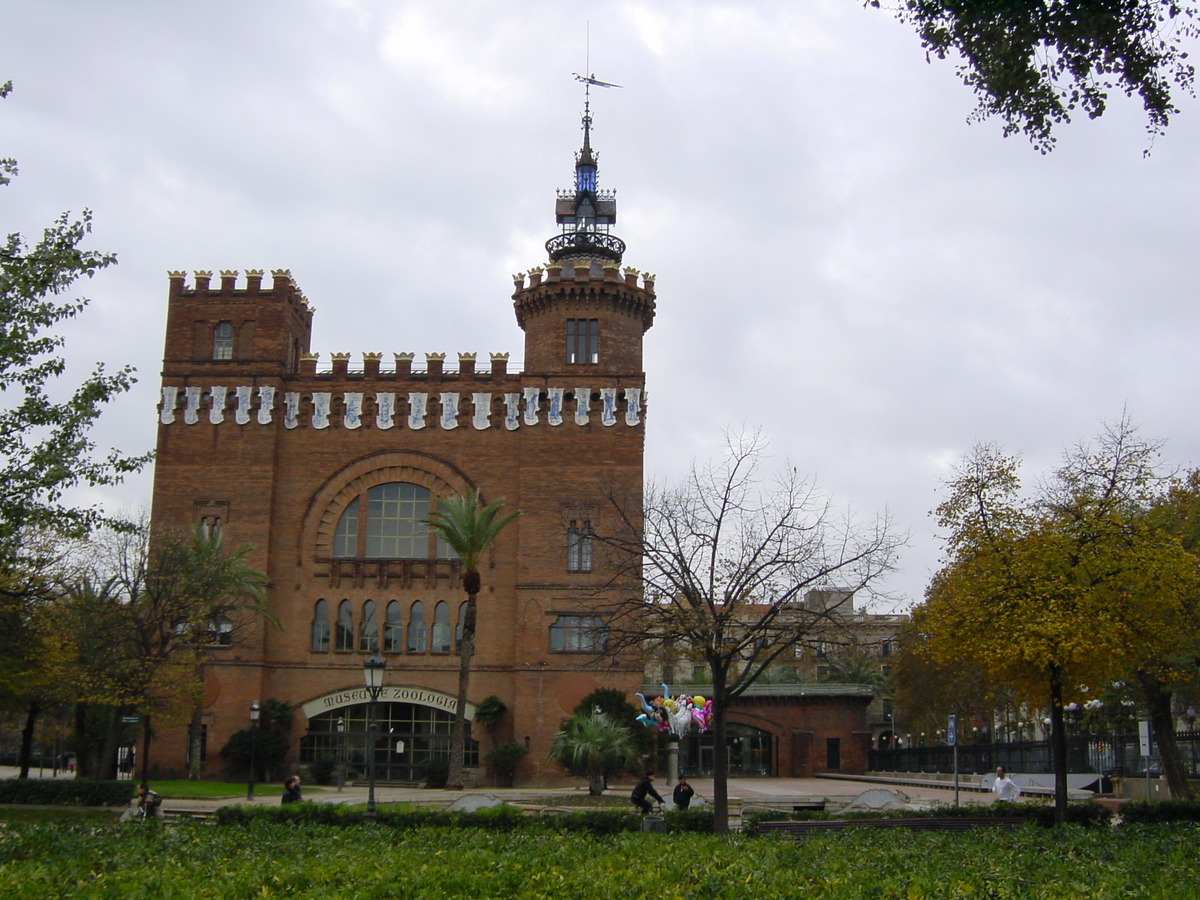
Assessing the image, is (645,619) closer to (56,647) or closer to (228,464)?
(56,647)

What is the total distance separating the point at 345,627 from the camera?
157ft

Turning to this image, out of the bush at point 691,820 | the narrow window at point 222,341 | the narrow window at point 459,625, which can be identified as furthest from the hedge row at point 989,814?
the narrow window at point 222,341

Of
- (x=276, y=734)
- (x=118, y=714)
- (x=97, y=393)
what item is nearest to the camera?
(x=97, y=393)

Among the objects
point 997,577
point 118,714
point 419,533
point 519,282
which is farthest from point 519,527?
point 997,577

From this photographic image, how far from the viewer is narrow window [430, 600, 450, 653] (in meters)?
47.5

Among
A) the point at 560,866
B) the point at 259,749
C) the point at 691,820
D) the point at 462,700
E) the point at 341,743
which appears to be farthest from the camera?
the point at 341,743

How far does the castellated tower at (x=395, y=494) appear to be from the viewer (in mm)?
46656

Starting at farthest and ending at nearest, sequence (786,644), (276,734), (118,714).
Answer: (276,734) < (118,714) < (786,644)

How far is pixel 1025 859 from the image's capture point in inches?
491

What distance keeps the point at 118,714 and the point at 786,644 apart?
74.5 feet

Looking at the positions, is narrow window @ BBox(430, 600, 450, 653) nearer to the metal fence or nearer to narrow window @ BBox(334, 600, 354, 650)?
narrow window @ BBox(334, 600, 354, 650)

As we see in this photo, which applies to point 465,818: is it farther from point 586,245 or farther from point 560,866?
point 586,245

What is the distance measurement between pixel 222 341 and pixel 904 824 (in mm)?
37138

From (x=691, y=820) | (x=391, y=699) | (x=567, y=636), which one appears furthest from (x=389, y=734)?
(x=691, y=820)
